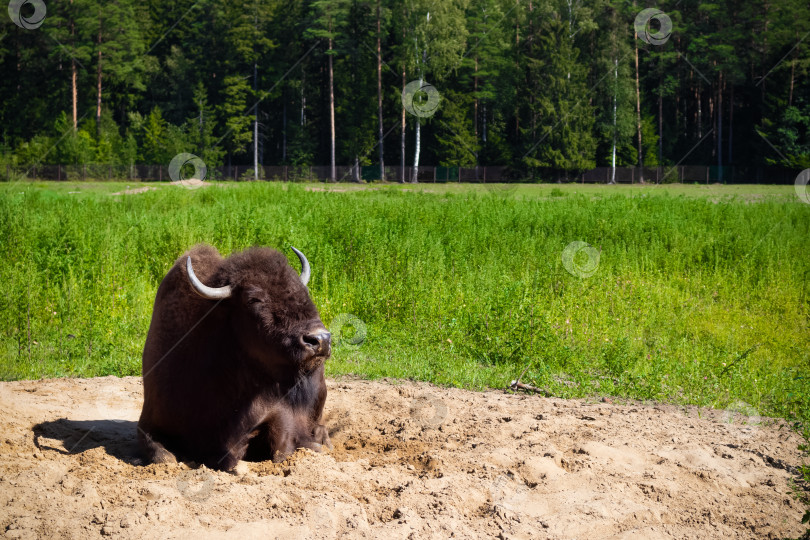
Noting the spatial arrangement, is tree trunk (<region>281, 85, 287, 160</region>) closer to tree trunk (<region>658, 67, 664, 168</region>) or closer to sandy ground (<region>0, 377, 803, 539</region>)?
tree trunk (<region>658, 67, 664, 168</region>)

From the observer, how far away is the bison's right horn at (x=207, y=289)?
473 centimetres

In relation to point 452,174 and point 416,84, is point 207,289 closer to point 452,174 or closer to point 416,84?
point 416,84

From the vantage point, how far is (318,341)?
180 inches

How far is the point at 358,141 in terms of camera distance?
2377 inches

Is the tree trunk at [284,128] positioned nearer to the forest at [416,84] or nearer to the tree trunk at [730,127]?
the forest at [416,84]

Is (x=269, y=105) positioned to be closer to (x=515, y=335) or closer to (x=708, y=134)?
(x=708, y=134)

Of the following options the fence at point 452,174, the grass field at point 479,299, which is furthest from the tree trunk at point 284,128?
the grass field at point 479,299

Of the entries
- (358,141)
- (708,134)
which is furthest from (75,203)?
(708,134)

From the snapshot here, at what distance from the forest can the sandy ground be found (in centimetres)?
4709

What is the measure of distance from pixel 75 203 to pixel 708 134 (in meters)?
56.6

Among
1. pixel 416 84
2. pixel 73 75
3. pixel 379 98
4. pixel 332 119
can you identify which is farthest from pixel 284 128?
pixel 73 75

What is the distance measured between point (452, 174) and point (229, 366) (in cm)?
5610

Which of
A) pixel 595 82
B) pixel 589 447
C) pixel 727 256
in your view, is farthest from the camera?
pixel 595 82

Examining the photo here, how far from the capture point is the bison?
4.86 meters
